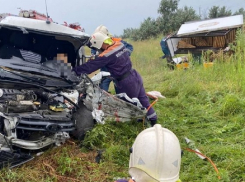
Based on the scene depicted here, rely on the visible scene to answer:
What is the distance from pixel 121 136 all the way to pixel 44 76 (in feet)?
4.13

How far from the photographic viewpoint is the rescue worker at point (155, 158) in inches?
78.0

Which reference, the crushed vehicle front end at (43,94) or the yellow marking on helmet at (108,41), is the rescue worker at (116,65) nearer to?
the yellow marking on helmet at (108,41)

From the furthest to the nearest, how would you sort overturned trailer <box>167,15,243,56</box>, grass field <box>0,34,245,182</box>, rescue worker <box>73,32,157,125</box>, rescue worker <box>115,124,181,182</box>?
overturned trailer <box>167,15,243,56</box>
rescue worker <box>73,32,157,125</box>
grass field <box>0,34,245,182</box>
rescue worker <box>115,124,181,182</box>

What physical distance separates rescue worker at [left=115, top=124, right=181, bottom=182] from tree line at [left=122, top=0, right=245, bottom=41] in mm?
16981

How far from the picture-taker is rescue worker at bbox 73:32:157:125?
14.8 ft

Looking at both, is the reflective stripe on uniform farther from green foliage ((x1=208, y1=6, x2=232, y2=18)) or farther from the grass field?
green foliage ((x1=208, y1=6, x2=232, y2=18))

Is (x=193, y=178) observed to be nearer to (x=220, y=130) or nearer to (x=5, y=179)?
(x=220, y=130)

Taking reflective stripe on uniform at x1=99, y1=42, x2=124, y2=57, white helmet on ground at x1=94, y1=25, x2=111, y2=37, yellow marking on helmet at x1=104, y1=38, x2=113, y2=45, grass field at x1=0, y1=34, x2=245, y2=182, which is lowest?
grass field at x1=0, y1=34, x2=245, y2=182

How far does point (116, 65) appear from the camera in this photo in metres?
4.78

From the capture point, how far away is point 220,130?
489 centimetres

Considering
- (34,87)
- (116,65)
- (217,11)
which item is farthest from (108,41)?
(217,11)

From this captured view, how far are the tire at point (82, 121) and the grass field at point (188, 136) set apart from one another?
0.09 metres

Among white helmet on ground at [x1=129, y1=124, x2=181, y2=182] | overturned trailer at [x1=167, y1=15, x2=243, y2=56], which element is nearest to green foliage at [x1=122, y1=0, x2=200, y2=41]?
overturned trailer at [x1=167, y1=15, x2=243, y2=56]

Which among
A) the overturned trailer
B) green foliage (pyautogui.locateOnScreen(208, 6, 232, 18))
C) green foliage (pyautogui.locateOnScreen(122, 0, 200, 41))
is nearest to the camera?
the overturned trailer
